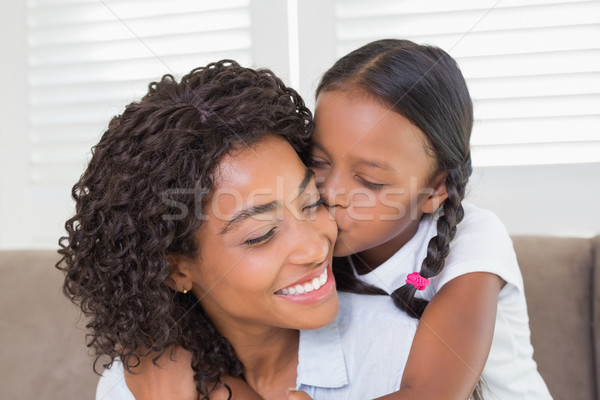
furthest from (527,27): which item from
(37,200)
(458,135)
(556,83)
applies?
(37,200)

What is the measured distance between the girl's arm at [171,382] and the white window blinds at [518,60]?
1.38 metres

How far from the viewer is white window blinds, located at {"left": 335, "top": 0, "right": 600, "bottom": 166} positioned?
90.5 inches

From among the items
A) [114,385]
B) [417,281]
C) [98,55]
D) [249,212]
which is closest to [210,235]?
[249,212]

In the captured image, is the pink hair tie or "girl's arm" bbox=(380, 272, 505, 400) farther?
the pink hair tie

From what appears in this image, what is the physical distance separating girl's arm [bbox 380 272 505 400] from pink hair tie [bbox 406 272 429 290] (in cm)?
6

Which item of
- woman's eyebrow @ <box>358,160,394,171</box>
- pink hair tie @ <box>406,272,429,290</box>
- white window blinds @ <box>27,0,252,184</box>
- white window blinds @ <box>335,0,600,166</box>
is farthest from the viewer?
white window blinds @ <box>27,0,252,184</box>

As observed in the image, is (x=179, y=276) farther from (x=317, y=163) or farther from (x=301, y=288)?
(x=317, y=163)

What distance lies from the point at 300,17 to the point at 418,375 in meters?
1.52

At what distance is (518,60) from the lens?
233cm

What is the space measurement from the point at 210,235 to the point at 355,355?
0.42 metres

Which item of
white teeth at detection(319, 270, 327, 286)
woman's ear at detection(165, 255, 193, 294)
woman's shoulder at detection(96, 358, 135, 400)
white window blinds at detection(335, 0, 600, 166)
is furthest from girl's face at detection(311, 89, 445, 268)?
white window blinds at detection(335, 0, 600, 166)

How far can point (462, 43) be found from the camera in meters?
2.33

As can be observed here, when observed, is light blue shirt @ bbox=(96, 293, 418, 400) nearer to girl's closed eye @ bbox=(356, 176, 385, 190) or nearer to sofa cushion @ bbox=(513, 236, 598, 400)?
girl's closed eye @ bbox=(356, 176, 385, 190)

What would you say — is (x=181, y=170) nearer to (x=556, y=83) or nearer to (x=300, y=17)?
(x=300, y=17)
